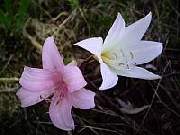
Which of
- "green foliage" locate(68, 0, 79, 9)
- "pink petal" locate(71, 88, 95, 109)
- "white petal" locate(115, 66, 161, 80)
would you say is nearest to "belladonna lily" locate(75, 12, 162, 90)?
"white petal" locate(115, 66, 161, 80)

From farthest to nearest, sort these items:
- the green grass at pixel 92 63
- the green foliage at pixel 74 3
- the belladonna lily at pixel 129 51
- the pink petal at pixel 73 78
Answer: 1. the green foliage at pixel 74 3
2. the green grass at pixel 92 63
3. the belladonna lily at pixel 129 51
4. the pink petal at pixel 73 78

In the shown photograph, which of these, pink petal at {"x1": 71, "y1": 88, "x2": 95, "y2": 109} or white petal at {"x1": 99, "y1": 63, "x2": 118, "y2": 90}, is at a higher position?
white petal at {"x1": 99, "y1": 63, "x2": 118, "y2": 90}

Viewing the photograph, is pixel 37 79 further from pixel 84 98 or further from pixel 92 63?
pixel 92 63

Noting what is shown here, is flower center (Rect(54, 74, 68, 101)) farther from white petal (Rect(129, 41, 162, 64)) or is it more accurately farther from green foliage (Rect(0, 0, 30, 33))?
green foliage (Rect(0, 0, 30, 33))

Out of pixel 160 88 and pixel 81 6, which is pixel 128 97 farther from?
pixel 81 6

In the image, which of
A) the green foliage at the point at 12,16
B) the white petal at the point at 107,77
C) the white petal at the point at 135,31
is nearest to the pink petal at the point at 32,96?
the white petal at the point at 107,77

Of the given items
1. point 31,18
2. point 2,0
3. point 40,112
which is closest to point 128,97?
point 40,112

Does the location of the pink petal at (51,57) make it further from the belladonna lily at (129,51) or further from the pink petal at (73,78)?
the belladonna lily at (129,51)
